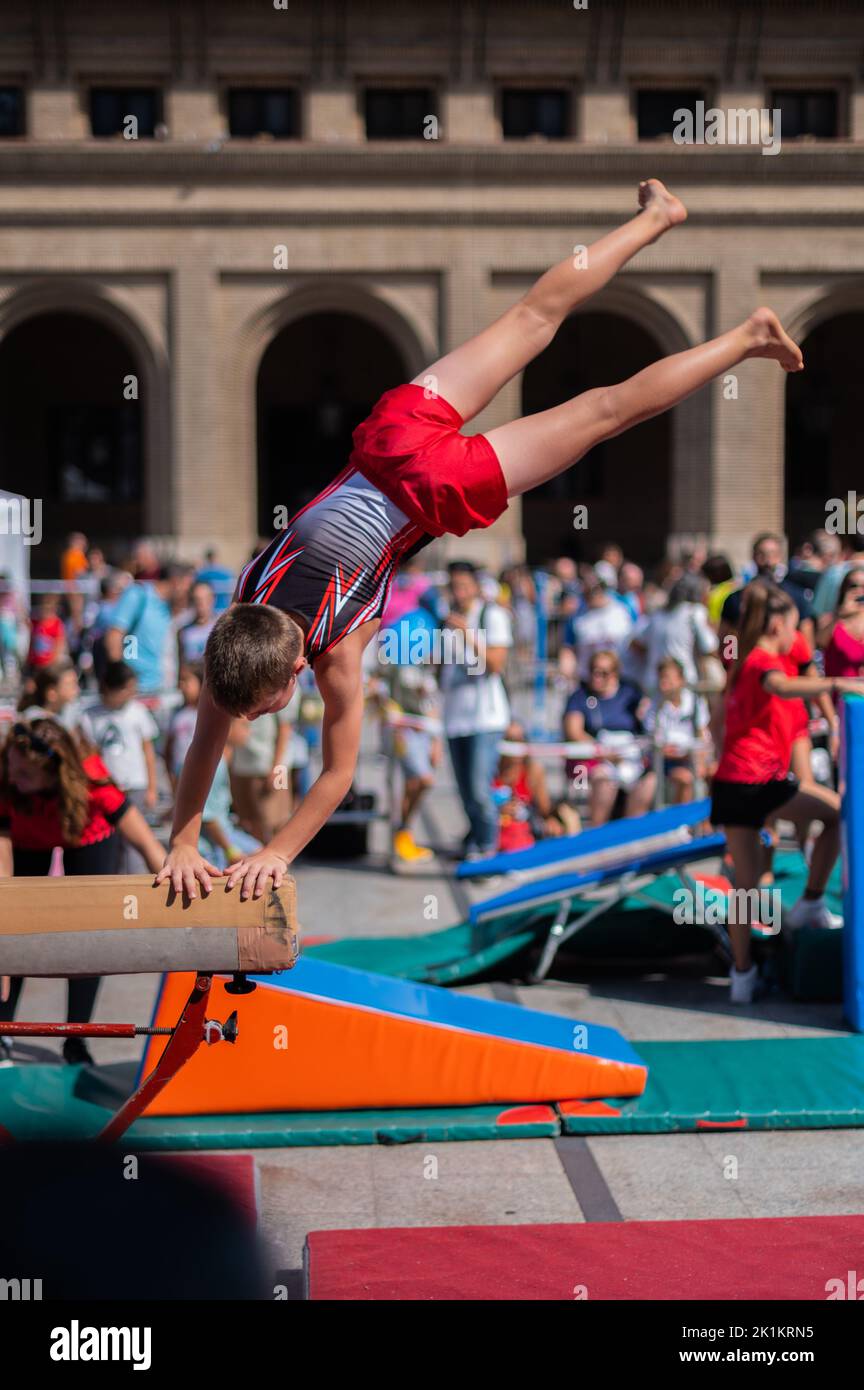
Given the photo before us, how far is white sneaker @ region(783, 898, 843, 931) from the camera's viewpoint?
8.22 metres

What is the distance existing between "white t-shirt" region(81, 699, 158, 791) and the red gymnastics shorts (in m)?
4.89

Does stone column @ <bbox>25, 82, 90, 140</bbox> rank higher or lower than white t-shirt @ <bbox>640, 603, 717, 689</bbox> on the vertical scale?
higher

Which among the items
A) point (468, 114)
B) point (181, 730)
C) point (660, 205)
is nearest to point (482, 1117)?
point (660, 205)

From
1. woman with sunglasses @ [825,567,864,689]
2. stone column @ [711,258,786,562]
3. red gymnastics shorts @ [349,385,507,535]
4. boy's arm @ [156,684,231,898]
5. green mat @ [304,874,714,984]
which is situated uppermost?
stone column @ [711,258,786,562]

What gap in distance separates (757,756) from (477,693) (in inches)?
137

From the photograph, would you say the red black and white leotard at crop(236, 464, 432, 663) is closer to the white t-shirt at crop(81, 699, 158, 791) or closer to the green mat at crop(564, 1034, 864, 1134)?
the green mat at crop(564, 1034, 864, 1134)

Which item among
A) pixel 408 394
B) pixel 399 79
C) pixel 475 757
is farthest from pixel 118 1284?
pixel 399 79

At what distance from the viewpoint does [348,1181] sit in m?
6.02

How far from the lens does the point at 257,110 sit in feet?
89.2

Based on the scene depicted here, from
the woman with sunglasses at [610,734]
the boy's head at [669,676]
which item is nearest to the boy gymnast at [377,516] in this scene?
the woman with sunglasses at [610,734]

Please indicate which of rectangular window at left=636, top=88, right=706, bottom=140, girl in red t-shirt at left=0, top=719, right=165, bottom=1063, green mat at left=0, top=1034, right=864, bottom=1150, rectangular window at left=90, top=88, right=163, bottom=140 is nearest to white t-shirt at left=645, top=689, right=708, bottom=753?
green mat at left=0, top=1034, right=864, bottom=1150

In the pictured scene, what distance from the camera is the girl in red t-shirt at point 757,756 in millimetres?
7820

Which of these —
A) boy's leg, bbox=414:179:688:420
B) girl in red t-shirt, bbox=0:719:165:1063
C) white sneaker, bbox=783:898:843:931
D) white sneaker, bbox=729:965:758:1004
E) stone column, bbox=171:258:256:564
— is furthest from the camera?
stone column, bbox=171:258:256:564

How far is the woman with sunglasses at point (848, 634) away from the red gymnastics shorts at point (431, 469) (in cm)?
480
